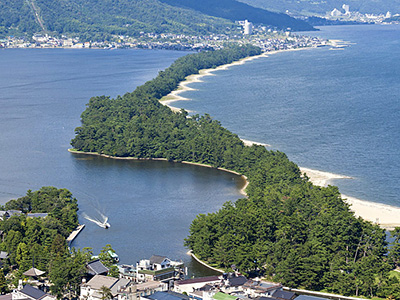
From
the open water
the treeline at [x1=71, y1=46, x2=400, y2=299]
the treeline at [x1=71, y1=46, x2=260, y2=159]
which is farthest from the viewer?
the treeline at [x1=71, y1=46, x2=260, y2=159]

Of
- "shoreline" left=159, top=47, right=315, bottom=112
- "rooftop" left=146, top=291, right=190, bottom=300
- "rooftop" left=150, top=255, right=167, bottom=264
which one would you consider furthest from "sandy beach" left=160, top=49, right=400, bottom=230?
"shoreline" left=159, top=47, right=315, bottom=112

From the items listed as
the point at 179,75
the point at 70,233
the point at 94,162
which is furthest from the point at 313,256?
the point at 179,75

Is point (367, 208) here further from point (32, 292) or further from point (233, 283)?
point (32, 292)

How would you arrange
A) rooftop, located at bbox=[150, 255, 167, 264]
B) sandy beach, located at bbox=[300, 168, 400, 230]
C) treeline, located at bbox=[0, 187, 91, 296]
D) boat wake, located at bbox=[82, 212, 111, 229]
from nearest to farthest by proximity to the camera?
treeline, located at bbox=[0, 187, 91, 296], rooftop, located at bbox=[150, 255, 167, 264], boat wake, located at bbox=[82, 212, 111, 229], sandy beach, located at bbox=[300, 168, 400, 230]

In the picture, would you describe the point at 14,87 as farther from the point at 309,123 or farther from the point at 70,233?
the point at 70,233

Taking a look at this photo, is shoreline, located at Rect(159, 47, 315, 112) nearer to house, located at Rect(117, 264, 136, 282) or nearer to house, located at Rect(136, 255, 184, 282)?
house, located at Rect(117, 264, 136, 282)

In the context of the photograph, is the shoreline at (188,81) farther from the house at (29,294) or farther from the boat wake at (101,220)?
the house at (29,294)
